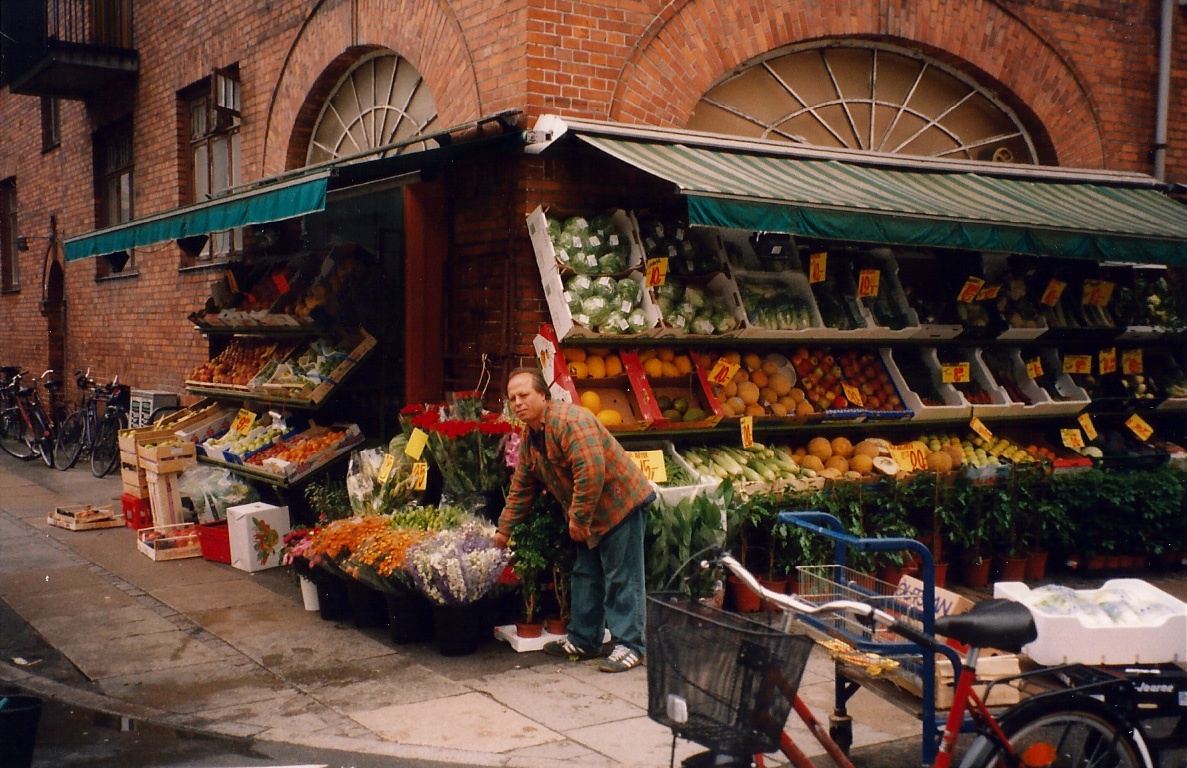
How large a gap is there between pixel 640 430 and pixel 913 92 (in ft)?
16.2

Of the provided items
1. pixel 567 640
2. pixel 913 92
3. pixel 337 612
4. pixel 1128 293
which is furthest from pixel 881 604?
pixel 1128 293

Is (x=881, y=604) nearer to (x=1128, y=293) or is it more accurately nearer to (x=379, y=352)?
(x=379, y=352)

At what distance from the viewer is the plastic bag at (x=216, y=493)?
9.66 m

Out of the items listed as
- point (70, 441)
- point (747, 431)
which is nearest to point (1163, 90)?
point (747, 431)

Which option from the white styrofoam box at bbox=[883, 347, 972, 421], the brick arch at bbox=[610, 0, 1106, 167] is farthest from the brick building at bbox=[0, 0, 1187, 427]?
the white styrofoam box at bbox=[883, 347, 972, 421]

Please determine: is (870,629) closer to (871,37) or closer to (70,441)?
(871,37)

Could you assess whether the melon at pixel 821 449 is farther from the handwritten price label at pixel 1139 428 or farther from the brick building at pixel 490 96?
the handwritten price label at pixel 1139 428

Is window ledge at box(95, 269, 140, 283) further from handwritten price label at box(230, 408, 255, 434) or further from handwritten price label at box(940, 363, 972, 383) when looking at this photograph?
handwritten price label at box(940, 363, 972, 383)

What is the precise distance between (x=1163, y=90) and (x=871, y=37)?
383cm

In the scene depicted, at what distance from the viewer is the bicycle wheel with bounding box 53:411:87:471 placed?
49.0 ft

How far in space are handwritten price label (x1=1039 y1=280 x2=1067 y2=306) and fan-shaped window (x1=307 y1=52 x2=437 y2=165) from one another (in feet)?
20.2

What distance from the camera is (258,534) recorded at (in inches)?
343

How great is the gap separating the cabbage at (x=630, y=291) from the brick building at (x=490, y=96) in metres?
0.66

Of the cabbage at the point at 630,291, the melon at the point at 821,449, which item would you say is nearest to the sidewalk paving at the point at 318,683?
the melon at the point at 821,449
